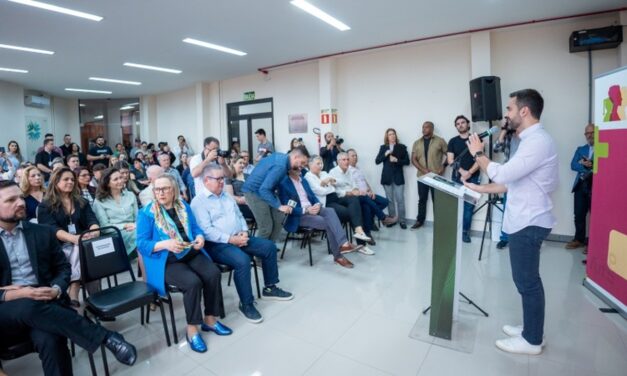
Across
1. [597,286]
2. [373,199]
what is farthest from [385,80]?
[597,286]

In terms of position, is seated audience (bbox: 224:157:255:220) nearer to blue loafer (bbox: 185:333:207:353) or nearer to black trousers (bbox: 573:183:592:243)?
blue loafer (bbox: 185:333:207:353)

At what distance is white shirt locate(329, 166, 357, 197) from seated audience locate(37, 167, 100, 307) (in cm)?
281

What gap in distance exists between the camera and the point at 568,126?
456cm

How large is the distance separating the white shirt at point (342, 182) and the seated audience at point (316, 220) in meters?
0.92

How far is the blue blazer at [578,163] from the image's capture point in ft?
13.6

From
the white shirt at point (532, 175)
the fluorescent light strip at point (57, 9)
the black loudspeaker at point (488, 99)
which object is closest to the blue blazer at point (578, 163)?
the black loudspeaker at point (488, 99)

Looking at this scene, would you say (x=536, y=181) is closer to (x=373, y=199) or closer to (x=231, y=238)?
(x=231, y=238)

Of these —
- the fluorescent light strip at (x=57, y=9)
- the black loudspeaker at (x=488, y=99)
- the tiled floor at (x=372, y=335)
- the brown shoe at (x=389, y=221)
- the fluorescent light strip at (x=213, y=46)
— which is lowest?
the tiled floor at (x=372, y=335)

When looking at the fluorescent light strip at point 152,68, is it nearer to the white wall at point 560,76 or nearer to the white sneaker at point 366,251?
the white sneaker at point 366,251

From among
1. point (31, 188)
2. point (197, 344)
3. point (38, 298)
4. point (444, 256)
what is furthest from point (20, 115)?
→ point (444, 256)

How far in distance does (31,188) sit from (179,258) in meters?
1.82

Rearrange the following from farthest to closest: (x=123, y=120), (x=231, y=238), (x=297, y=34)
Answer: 1. (x=123, y=120)
2. (x=297, y=34)
3. (x=231, y=238)

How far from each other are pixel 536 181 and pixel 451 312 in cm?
98

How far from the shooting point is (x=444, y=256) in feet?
7.43
